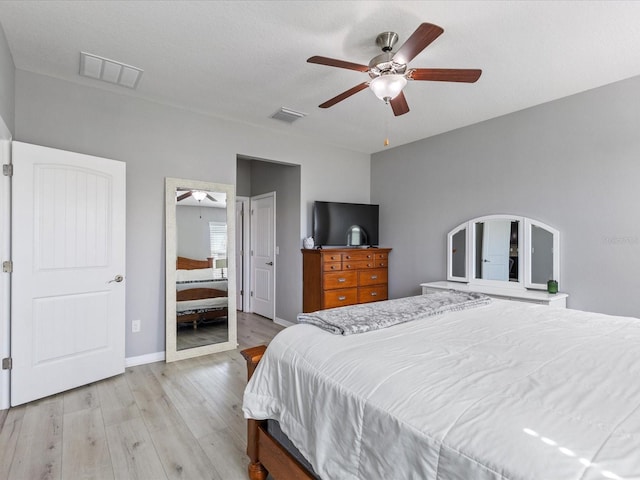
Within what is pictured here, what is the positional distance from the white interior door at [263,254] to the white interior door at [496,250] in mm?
2891

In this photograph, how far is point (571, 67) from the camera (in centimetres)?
272

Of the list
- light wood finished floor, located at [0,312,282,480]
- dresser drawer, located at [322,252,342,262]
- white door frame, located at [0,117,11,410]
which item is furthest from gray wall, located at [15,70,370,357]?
dresser drawer, located at [322,252,342,262]

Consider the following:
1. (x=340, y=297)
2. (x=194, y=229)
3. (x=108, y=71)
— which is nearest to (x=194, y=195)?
(x=194, y=229)

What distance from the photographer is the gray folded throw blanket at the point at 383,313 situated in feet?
5.43

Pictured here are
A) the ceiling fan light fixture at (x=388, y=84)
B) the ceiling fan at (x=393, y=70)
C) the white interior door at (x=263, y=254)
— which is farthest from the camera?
the white interior door at (x=263, y=254)

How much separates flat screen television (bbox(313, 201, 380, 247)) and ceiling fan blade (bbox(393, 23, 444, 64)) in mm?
2663

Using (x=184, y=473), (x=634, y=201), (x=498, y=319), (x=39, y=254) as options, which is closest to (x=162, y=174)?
(x=39, y=254)

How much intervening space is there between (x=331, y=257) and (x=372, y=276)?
83 centimetres

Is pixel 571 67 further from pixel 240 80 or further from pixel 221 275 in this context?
pixel 221 275

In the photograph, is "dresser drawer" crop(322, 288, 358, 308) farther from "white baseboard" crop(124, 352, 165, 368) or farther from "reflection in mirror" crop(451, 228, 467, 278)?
"white baseboard" crop(124, 352, 165, 368)

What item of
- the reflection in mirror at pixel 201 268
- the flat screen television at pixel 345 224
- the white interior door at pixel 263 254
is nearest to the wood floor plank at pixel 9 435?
the reflection in mirror at pixel 201 268

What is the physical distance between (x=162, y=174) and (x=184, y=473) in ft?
8.98

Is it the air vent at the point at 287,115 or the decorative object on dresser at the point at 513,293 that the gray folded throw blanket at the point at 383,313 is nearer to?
the decorative object on dresser at the point at 513,293

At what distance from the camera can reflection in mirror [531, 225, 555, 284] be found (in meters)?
3.43
